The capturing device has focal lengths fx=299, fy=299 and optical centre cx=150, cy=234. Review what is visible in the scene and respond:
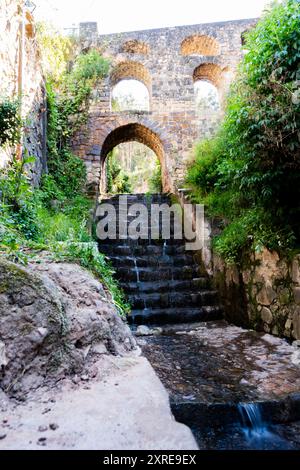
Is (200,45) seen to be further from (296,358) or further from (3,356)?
(3,356)

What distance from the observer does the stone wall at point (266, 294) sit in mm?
3307

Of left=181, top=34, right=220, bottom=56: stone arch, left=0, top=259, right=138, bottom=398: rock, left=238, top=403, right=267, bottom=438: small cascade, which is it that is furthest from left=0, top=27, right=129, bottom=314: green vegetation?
left=181, top=34, right=220, bottom=56: stone arch

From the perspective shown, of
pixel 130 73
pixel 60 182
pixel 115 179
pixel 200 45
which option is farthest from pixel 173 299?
pixel 115 179

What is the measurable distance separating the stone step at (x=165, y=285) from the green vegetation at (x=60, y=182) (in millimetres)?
536

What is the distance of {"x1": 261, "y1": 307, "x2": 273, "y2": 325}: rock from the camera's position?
3676mm

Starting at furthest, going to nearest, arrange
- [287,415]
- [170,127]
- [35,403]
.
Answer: [170,127] → [287,415] → [35,403]

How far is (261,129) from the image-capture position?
3225mm

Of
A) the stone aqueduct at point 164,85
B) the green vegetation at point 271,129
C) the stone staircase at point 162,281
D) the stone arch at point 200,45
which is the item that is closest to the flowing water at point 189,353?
the stone staircase at point 162,281

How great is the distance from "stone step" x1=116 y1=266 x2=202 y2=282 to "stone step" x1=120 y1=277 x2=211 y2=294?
18cm

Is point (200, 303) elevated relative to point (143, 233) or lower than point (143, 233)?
lower

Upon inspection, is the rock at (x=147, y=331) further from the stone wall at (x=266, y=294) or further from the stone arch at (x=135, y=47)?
the stone arch at (x=135, y=47)
